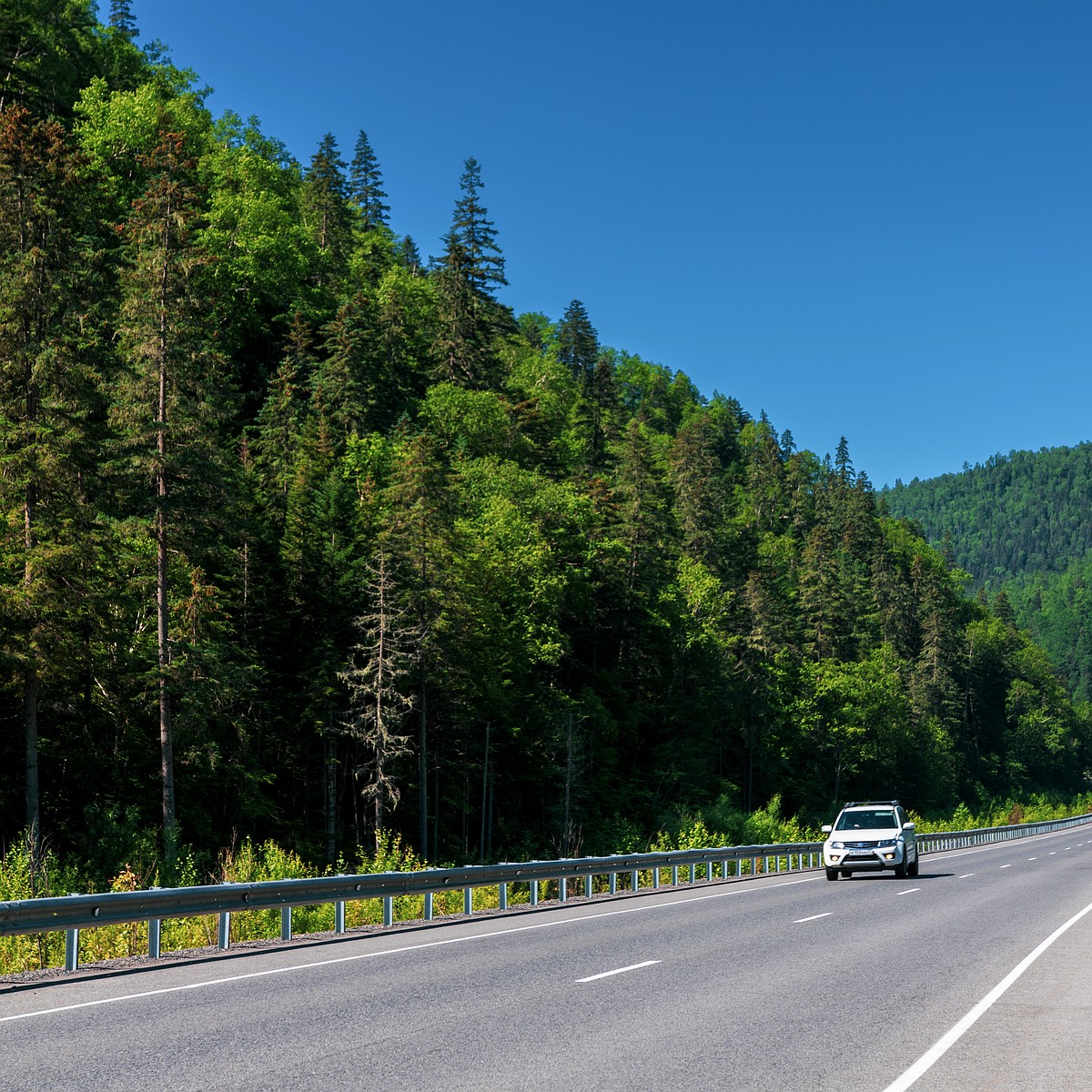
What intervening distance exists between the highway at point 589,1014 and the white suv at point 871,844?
11952 mm

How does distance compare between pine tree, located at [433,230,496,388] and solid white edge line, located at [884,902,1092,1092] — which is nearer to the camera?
solid white edge line, located at [884,902,1092,1092]

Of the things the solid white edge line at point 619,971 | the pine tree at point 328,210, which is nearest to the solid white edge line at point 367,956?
the solid white edge line at point 619,971

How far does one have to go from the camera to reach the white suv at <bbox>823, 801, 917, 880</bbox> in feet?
98.9

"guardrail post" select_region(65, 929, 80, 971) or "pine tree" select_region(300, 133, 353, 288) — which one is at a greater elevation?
"pine tree" select_region(300, 133, 353, 288)

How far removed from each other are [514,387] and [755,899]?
75.5 m

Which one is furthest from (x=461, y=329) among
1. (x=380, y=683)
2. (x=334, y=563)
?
(x=380, y=683)

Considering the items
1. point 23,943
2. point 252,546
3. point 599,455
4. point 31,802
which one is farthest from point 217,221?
point 23,943

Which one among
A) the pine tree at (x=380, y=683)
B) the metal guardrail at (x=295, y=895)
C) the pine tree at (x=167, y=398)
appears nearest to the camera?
the metal guardrail at (x=295, y=895)

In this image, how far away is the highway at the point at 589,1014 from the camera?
760 centimetres

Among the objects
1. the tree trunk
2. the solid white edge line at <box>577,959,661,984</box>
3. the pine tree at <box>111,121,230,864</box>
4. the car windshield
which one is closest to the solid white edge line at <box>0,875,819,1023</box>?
the solid white edge line at <box>577,959,661,984</box>

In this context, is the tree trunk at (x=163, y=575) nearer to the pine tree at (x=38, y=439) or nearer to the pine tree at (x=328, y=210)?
the pine tree at (x=38, y=439)

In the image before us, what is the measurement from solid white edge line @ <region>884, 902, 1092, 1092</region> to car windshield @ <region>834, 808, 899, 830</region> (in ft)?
51.0

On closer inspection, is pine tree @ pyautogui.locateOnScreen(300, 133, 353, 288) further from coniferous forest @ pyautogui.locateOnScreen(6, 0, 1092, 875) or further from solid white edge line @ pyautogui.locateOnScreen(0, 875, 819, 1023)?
solid white edge line @ pyautogui.locateOnScreen(0, 875, 819, 1023)

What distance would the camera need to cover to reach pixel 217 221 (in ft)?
258
